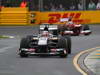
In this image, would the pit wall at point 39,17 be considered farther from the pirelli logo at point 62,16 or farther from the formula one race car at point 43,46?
the formula one race car at point 43,46

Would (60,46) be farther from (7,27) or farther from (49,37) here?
(7,27)

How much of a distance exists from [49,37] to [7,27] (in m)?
19.1

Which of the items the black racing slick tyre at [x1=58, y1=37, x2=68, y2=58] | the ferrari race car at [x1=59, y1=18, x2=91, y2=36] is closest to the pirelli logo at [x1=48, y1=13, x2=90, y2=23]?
the ferrari race car at [x1=59, y1=18, x2=91, y2=36]

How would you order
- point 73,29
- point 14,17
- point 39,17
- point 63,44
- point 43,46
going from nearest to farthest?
1. point 43,46
2. point 63,44
3. point 73,29
4. point 14,17
5. point 39,17

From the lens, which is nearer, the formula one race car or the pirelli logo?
the formula one race car

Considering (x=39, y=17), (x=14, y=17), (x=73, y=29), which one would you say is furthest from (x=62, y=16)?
(x=73, y=29)

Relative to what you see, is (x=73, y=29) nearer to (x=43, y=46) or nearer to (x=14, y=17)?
(x=14, y=17)

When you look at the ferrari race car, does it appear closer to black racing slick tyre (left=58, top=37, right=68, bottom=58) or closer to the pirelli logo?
the pirelli logo

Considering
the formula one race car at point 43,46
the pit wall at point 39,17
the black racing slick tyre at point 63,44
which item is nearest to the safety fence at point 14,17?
the pit wall at point 39,17

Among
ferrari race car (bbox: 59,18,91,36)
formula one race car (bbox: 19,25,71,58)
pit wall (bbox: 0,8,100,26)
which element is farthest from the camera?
pit wall (bbox: 0,8,100,26)

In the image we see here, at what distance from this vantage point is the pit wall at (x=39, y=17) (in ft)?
121

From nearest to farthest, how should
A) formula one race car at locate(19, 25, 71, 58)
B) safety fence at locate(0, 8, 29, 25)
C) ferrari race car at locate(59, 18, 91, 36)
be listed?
1. formula one race car at locate(19, 25, 71, 58)
2. ferrari race car at locate(59, 18, 91, 36)
3. safety fence at locate(0, 8, 29, 25)

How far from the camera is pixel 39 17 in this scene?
123 ft

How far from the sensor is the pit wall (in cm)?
3691
